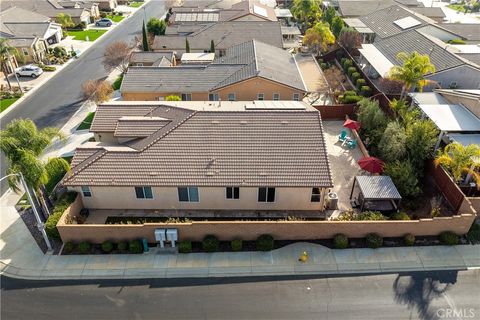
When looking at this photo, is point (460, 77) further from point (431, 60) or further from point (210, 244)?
point (210, 244)

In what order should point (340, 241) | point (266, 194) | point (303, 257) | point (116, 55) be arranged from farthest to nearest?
point (116, 55) < point (266, 194) < point (340, 241) < point (303, 257)

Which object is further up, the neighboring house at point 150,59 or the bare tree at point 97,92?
the neighboring house at point 150,59

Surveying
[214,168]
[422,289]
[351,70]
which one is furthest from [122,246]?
[351,70]

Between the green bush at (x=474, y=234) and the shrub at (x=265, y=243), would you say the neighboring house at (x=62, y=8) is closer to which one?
the shrub at (x=265, y=243)

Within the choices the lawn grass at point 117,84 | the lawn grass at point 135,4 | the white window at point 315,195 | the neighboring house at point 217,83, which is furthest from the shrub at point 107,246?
the lawn grass at point 135,4

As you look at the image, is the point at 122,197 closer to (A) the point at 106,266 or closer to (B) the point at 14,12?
(A) the point at 106,266

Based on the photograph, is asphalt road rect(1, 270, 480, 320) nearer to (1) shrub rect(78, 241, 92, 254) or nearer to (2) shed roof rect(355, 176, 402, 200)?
(1) shrub rect(78, 241, 92, 254)

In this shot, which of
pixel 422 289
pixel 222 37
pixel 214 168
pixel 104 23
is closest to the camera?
pixel 422 289
